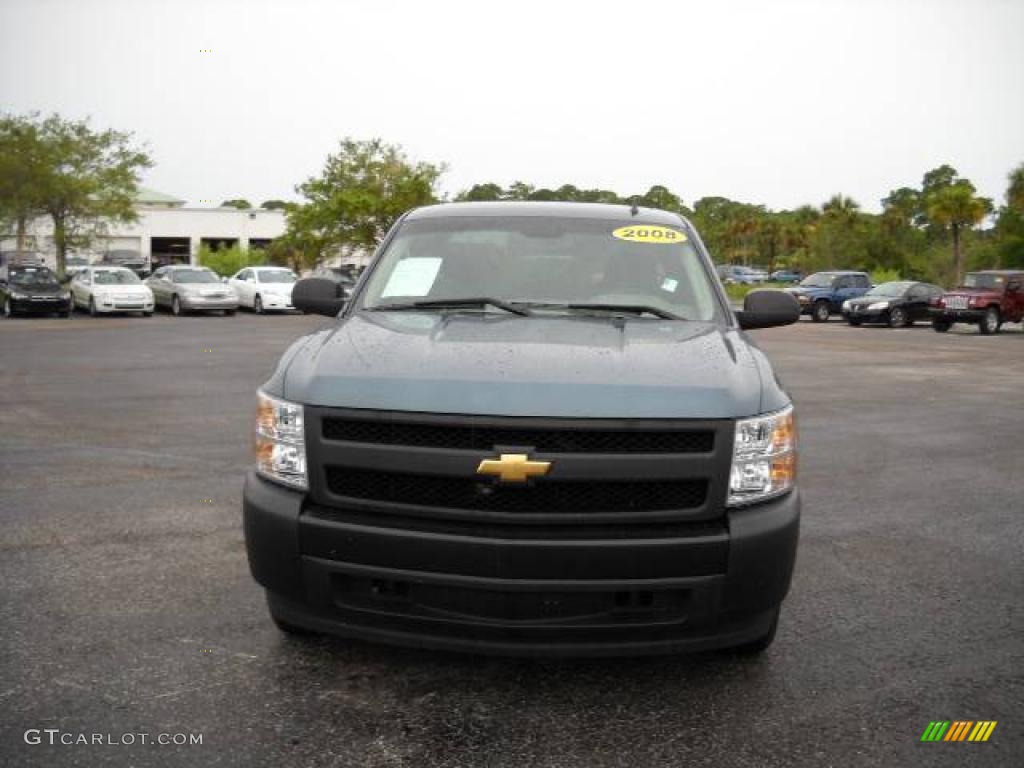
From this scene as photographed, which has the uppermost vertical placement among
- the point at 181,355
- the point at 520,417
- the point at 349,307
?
the point at 349,307

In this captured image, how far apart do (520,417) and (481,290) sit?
1485 millimetres

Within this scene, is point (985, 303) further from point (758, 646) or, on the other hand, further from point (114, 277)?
point (758, 646)

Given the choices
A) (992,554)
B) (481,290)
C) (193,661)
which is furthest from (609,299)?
(992,554)

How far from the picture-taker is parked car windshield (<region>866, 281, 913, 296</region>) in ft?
105

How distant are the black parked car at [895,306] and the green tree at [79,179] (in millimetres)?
32940

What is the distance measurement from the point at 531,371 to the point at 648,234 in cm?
188

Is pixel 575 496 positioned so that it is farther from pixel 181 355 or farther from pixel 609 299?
pixel 181 355

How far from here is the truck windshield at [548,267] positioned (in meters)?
4.39

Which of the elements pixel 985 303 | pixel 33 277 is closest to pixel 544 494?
pixel 985 303

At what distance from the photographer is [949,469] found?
7.70 metres

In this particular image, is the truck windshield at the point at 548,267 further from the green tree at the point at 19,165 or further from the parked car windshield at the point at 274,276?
the green tree at the point at 19,165

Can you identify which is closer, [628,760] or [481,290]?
[628,760]

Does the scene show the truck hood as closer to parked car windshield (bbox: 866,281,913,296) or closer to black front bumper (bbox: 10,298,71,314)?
black front bumper (bbox: 10,298,71,314)

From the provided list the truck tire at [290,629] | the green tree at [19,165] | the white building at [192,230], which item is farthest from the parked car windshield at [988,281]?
the white building at [192,230]
